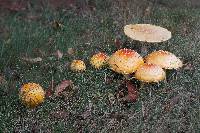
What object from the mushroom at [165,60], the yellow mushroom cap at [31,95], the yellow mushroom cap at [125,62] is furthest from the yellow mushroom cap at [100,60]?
the yellow mushroom cap at [31,95]

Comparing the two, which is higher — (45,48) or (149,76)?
(149,76)

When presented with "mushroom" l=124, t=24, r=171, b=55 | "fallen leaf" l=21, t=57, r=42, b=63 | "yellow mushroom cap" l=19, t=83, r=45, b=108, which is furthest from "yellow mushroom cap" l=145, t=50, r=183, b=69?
"fallen leaf" l=21, t=57, r=42, b=63

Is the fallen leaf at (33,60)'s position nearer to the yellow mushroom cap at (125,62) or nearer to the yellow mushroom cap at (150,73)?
the yellow mushroom cap at (125,62)

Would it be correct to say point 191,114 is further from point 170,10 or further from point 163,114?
point 170,10

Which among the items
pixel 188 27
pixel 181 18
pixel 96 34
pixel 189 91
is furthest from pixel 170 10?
pixel 189 91

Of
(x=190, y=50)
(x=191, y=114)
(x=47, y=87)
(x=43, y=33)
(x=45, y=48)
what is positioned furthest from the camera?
(x=43, y=33)

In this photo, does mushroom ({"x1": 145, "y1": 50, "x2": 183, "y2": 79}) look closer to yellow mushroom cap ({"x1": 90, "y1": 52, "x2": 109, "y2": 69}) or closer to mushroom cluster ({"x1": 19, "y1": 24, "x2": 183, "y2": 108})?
mushroom cluster ({"x1": 19, "y1": 24, "x2": 183, "y2": 108})
